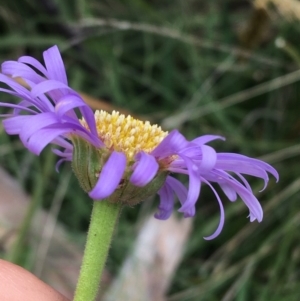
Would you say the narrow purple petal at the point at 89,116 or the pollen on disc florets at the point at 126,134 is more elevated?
the pollen on disc florets at the point at 126,134

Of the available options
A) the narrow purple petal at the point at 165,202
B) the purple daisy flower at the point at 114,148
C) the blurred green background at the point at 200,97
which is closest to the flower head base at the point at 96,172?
the purple daisy flower at the point at 114,148

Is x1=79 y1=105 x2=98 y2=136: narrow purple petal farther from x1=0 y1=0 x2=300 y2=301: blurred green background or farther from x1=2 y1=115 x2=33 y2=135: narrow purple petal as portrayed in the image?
x1=0 y1=0 x2=300 y2=301: blurred green background

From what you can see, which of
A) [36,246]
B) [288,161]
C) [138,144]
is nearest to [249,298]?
[288,161]

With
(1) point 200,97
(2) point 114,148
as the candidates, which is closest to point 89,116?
(2) point 114,148

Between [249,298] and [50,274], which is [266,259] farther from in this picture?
[50,274]

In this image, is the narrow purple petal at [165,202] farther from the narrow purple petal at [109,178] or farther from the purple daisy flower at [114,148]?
the narrow purple petal at [109,178]
